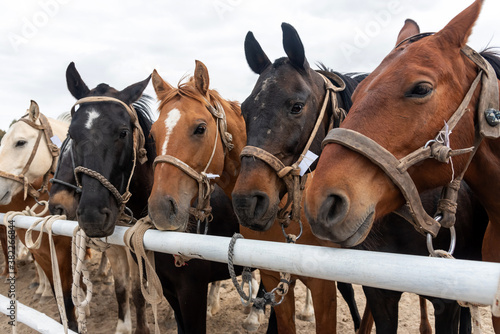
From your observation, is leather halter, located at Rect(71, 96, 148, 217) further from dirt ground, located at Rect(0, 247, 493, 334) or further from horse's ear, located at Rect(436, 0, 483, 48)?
dirt ground, located at Rect(0, 247, 493, 334)

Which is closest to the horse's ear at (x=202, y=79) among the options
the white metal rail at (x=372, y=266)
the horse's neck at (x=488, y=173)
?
the white metal rail at (x=372, y=266)

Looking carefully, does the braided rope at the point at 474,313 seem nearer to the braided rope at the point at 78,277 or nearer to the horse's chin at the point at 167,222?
the horse's chin at the point at 167,222

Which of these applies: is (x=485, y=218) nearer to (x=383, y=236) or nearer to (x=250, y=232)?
(x=383, y=236)

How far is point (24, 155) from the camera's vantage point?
3912mm

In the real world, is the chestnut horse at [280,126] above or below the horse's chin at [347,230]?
above

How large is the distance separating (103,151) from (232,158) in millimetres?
969

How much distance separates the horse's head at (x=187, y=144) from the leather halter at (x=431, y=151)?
114 centimetres

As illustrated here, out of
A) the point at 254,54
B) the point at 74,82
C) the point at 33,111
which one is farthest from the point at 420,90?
the point at 33,111

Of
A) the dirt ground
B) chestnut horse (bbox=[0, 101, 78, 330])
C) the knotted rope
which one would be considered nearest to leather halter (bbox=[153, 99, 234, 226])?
the knotted rope

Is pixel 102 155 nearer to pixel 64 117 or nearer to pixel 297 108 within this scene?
pixel 297 108

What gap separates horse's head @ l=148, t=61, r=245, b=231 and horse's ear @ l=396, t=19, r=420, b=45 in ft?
4.27

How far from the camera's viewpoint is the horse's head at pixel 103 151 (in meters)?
2.32

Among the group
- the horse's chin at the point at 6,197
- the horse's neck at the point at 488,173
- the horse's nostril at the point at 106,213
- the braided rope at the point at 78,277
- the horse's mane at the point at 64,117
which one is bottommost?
the braided rope at the point at 78,277

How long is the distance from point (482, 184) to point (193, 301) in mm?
2088
